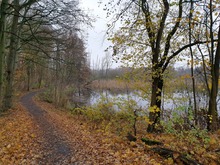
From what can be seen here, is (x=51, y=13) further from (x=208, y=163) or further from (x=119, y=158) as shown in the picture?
(x=208, y=163)

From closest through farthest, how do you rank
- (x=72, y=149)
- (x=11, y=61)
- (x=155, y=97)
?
1. (x=72, y=149)
2. (x=155, y=97)
3. (x=11, y=61)

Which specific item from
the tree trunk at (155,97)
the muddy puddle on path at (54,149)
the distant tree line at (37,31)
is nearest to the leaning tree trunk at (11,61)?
the distant tree line at (37,31)

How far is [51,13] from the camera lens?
9469 mm

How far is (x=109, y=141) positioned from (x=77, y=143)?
112 centimetres

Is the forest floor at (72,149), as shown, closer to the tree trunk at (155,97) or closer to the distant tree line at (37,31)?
the tree trunk at (155,97)

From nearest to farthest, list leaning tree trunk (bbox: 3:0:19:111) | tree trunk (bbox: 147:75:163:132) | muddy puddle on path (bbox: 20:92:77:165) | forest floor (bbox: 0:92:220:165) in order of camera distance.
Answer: forest floor (bbox: 0:92:220:165) < muddy puddle on path (bbox: 20:92:77:165) < tree trunk (bbox: 147:75:163:132) < leaning tree trunk (bbox: 3:0:19:111)

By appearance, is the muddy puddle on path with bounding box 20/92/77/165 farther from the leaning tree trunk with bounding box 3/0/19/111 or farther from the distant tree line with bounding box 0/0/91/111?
the leaning tree trunk with bounding box 3/0/19/111

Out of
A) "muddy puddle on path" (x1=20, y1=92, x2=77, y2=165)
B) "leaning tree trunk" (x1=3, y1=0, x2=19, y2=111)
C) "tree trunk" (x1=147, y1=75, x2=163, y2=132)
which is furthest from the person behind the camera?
"leaning tree trunk" (x1=3, y1=0, x2=19, y2=111)

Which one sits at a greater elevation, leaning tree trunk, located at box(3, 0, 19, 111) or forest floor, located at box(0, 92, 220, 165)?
leaning tree trunk, located at box(3, 0, 19, 111)

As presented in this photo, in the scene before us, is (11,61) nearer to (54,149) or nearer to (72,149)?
(54,149)

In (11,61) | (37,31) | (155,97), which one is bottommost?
(155,97)

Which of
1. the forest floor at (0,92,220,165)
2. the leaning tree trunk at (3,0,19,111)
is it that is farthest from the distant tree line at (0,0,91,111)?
the forest floor at (0,92,220,165)

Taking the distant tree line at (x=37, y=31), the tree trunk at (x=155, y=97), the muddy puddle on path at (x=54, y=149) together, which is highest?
the distant tree line at (x=37, y=31)

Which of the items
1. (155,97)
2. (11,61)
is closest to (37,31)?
(11,61)
